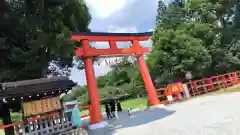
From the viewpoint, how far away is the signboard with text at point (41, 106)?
8.04 meters

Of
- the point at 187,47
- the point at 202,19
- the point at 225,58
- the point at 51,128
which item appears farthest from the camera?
the point at 202,19

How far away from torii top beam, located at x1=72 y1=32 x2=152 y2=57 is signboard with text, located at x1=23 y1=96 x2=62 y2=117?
398 cm

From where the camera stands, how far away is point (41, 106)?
8.30 metres

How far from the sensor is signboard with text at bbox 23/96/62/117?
26.4ft

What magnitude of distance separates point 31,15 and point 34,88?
254cm

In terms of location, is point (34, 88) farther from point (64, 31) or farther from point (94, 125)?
point (94, 125)

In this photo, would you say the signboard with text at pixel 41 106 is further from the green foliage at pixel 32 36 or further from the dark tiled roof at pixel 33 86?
the green foliage at pixel 32 36

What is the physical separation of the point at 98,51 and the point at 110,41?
1.39m

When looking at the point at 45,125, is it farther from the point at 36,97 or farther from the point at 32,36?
the point at 32,36

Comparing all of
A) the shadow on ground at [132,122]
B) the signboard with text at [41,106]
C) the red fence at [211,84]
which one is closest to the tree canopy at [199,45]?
the red fence at [211,84]

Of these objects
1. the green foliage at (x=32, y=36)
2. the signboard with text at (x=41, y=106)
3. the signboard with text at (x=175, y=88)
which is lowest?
the signboard with text at (x=41, y=106)

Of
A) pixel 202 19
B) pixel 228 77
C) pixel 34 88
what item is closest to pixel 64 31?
pixel 34 88

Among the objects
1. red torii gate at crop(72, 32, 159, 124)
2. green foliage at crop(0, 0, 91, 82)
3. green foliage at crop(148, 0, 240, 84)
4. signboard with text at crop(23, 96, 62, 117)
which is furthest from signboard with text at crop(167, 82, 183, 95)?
signboard with text at crop(23, 96, 62, 117)

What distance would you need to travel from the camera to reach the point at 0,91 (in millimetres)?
7652
